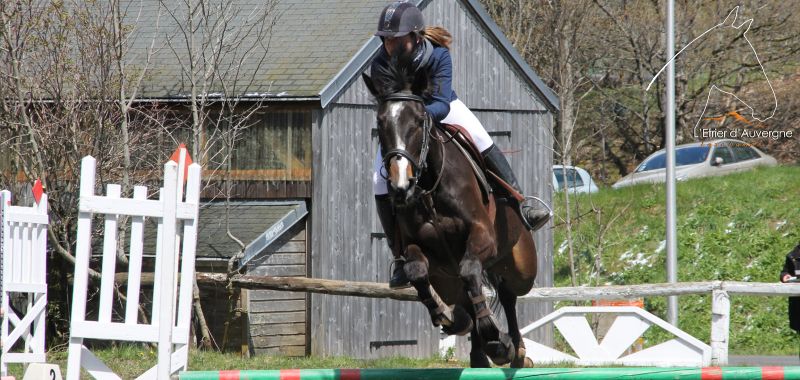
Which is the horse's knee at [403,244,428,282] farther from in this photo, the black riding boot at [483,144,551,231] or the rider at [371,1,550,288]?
the black riding boot at [483,144,551,231]

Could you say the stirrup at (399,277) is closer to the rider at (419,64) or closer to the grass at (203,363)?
the rider at (419,64)

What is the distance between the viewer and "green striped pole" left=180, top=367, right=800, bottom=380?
5.93 meters

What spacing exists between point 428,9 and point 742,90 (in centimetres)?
1217

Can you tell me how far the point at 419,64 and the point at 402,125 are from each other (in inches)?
21.0

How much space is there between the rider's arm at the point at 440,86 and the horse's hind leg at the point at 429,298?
0.86 meters

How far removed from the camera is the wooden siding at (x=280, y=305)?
16.9m

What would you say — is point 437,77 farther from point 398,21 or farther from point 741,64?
point 741,64

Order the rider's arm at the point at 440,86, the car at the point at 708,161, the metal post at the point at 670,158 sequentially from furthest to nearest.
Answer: the car at the point at 708,161 → the metal post at the point at 670,158 → the rider's arm at the point at 440,86

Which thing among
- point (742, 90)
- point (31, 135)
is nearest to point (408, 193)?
point (31, 135)

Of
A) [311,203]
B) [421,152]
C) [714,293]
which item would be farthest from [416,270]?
[311,203]

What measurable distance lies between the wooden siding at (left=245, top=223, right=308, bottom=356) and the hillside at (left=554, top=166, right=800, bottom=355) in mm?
5119

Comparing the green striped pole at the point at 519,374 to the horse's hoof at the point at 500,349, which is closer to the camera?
the green striped pole at the point at 519,374

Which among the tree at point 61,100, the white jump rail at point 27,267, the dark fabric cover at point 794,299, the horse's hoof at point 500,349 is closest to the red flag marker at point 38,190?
the white jump rail at point 27,267

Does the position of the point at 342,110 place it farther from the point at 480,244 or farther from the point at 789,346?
the point at 480,244
